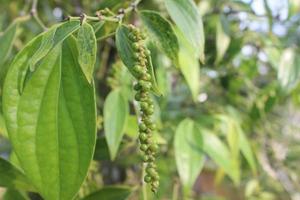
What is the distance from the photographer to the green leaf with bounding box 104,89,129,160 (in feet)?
1.81

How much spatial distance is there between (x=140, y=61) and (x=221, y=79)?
0.60 metres

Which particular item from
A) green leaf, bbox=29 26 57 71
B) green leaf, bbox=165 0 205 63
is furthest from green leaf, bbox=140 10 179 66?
green leaf, bbox=29 26 57 71

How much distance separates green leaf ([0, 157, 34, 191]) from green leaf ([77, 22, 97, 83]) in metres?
0.21

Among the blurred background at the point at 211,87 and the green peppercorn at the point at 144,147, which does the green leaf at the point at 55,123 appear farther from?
the blurred background at the point at 211,87

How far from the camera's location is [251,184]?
45.4 inches

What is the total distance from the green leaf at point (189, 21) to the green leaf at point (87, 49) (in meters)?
0.12

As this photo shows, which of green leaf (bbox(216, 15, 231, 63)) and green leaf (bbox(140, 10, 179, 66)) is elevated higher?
green leaf (bbox(140, 10, 179, 66))

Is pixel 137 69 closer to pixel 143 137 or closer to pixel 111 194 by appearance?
pixel 143 137

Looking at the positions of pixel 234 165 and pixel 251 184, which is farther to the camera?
pixel 251 184

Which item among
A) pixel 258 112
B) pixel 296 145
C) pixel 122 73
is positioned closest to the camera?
pixel 122 73

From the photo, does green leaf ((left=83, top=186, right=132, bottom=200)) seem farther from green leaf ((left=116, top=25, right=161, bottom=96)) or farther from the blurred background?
green leaf ((left=116, top=25, right=161, bottom=96))

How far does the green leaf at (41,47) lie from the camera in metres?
0.36

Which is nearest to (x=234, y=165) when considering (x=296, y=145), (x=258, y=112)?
(x=258, y=112)

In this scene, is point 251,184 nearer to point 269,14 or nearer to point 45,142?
point 269,14
